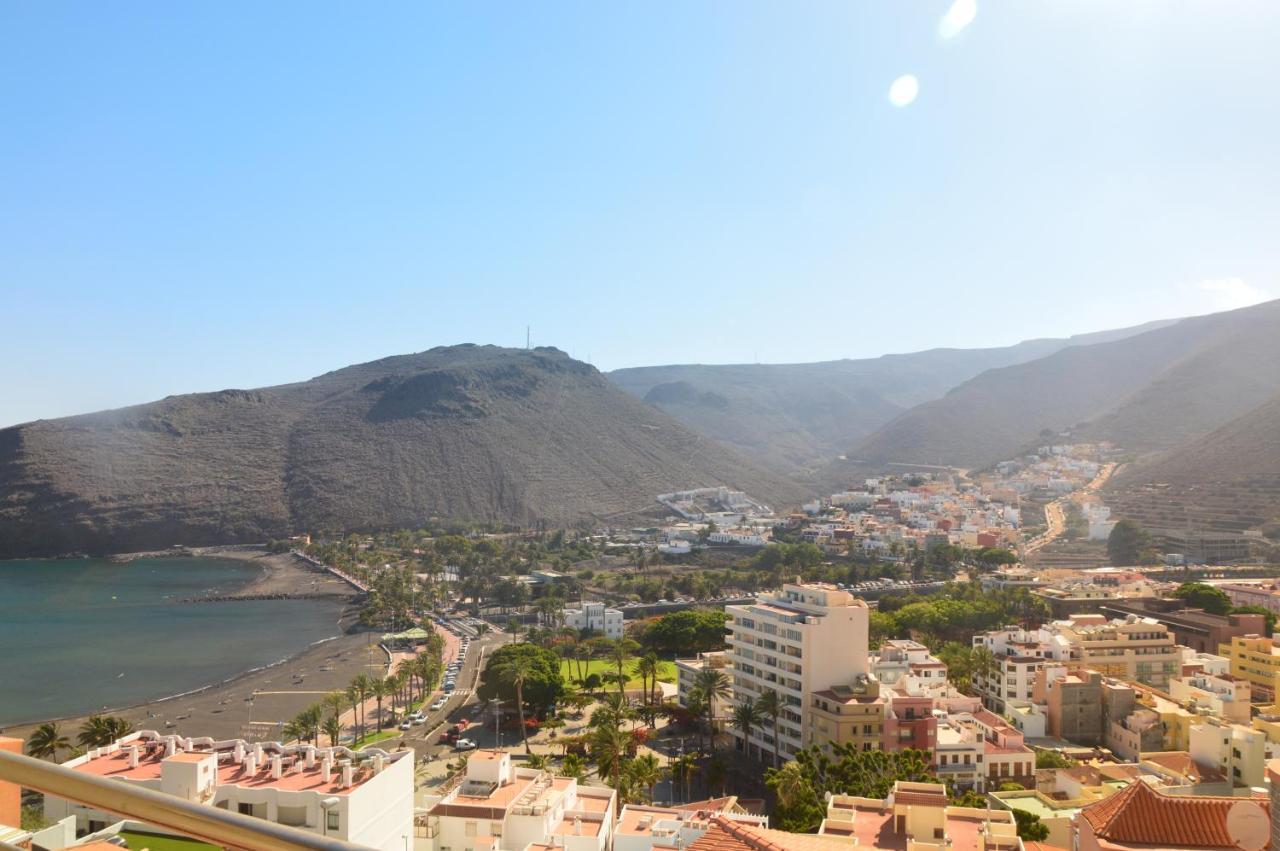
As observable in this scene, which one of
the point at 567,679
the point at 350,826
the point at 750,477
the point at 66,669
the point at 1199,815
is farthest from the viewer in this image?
the point at 750,477

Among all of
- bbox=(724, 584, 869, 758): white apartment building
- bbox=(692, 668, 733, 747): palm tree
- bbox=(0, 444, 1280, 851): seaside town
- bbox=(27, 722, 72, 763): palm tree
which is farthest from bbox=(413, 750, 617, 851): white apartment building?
bbox=(27, 722, 72, 763): palm tree

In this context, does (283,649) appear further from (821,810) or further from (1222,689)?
(1222,689)

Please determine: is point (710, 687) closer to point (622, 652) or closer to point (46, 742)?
point (622, 652)

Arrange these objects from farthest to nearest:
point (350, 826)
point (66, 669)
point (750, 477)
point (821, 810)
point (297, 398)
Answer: point (297, 398) → point (750, 477) → point (66, 669) → point (821, 810) → point (350, 826)

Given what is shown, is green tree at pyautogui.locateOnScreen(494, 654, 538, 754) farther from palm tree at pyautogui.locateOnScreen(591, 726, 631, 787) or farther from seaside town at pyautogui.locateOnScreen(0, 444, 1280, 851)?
palm tree at pyautogui.locateOnScreen(591, 726, 631, 787)

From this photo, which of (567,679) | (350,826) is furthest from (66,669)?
(350,826)
